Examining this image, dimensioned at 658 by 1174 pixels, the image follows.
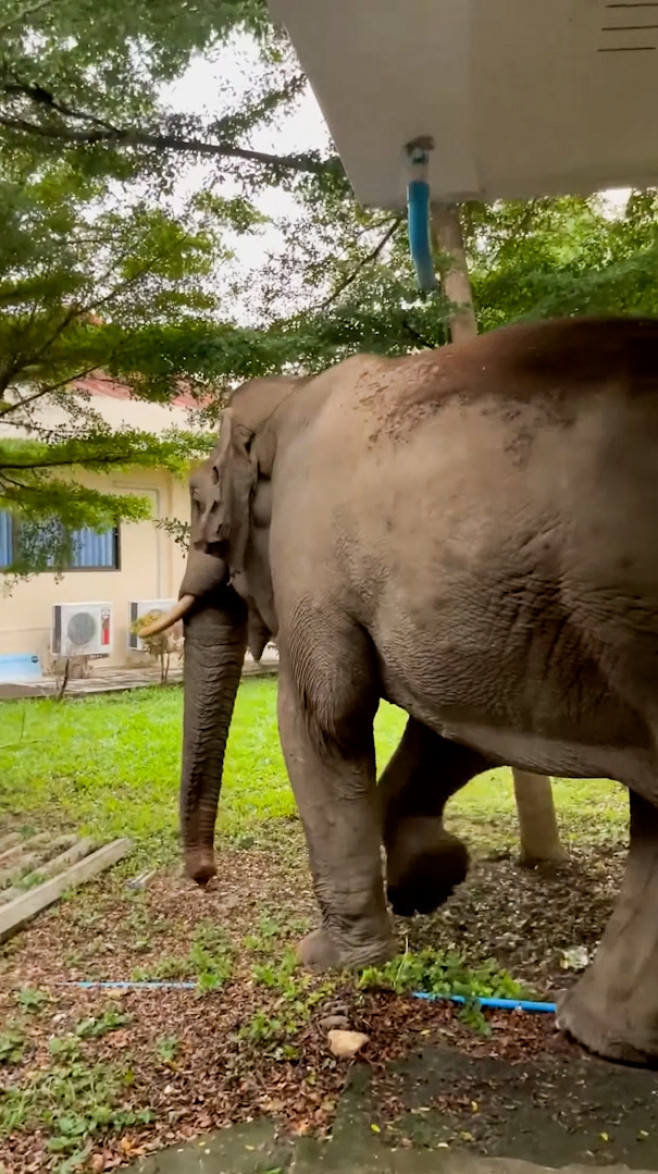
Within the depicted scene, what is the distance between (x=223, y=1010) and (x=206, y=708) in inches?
39.0

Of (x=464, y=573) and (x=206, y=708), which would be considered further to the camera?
(x=206, y=708)

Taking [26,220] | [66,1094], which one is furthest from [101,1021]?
→ [26,220]

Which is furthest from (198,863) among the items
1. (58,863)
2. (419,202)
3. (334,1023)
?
(419,202)

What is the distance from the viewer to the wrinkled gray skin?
2.05 m

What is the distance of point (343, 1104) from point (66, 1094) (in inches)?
24.0

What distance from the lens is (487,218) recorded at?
4262 millimetres

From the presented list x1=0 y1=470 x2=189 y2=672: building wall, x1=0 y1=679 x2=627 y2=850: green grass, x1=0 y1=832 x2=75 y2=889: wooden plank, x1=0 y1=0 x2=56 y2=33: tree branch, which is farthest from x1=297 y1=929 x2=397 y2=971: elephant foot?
x1=0 y1=470 x2=189 y2=672: building wall

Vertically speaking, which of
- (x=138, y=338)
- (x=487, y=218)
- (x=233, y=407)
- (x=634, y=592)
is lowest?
(x=634, y=592)

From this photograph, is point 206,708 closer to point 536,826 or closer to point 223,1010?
point 223,1010

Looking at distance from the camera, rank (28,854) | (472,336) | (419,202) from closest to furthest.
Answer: (419,202) < (472,336) < (28,854)

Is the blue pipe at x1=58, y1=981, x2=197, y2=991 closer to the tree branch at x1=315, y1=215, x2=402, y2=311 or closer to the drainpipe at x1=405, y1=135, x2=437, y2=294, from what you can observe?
the drainpipe at x1=405, y1=135, x2=437, y2=294

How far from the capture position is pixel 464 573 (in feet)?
7.23

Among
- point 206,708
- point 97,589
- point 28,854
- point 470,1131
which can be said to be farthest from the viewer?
point 97,589

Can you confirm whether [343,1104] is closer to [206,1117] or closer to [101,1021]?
[206,1117]
